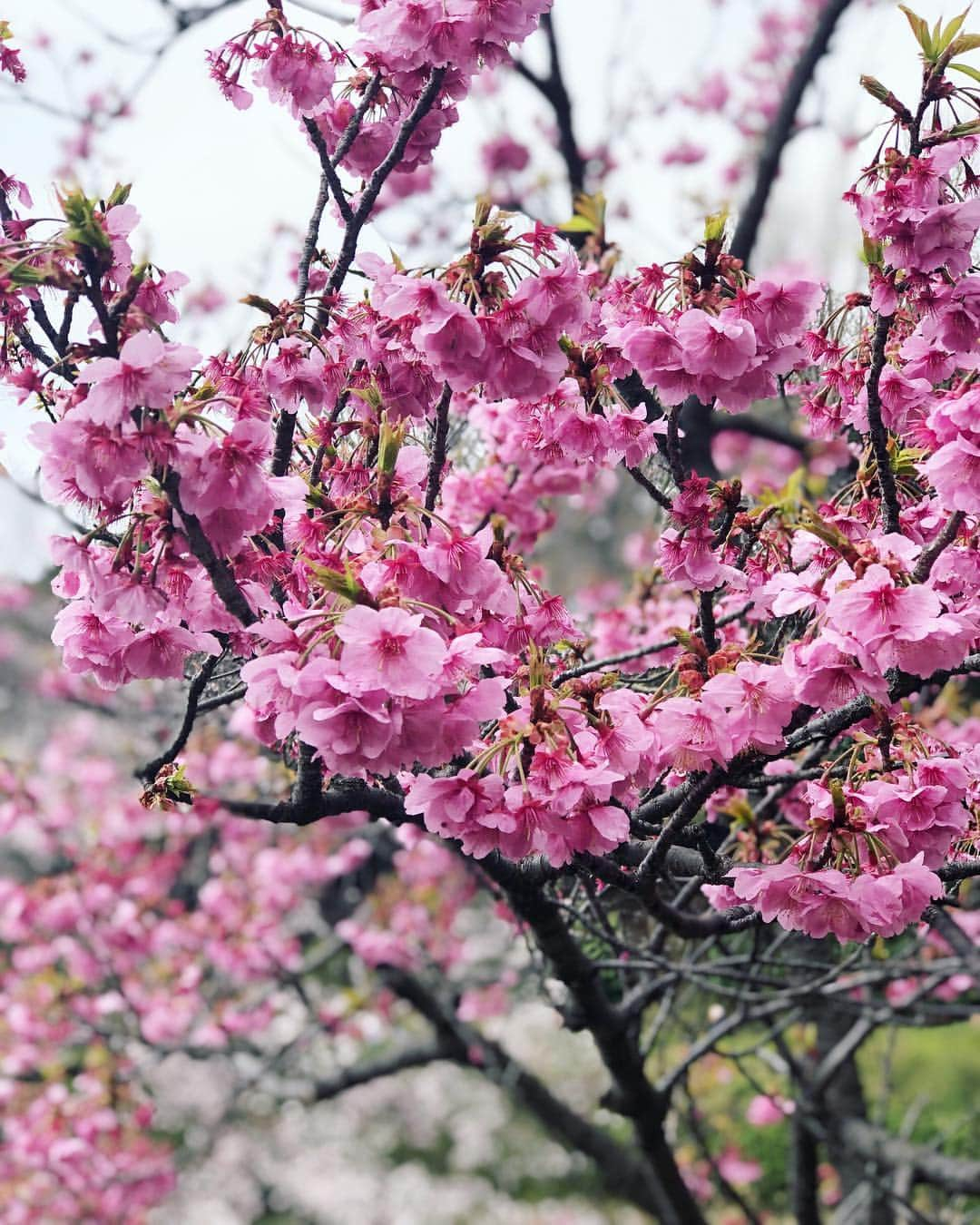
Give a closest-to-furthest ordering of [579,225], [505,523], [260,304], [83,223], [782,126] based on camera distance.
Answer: [83,223] → [260,304] → [505,523] → [579,225] → [782,126]

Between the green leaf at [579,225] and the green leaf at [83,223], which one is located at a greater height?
the green leaf at [579,225]

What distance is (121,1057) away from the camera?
225 inches

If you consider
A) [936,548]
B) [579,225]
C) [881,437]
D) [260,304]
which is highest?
[579,225]

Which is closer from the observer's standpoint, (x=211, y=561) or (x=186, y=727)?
(x=211, y=561)

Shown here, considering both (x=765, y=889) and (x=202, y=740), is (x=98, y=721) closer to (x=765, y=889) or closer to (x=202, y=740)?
(x=202, y=740)

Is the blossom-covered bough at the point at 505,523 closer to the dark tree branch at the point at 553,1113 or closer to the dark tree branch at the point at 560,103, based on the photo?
the dark tree branch at the point at 553,1113

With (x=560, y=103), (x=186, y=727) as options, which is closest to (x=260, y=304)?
(x=186, y=727)

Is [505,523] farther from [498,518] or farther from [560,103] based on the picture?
[560,103]

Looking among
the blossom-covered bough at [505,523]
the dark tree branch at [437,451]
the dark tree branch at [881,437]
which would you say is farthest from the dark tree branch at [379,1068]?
the dark tree branch at [881,437]

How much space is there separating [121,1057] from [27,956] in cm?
172

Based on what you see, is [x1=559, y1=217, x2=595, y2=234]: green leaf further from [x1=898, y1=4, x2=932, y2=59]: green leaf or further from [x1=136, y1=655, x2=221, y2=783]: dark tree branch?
[x1=136, y1=655, x2=221, y2=783]: dark tree branch

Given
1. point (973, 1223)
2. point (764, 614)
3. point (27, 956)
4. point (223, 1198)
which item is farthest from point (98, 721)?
point (764, 614)

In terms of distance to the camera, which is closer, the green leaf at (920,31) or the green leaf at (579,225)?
the green leaf at (920,31)

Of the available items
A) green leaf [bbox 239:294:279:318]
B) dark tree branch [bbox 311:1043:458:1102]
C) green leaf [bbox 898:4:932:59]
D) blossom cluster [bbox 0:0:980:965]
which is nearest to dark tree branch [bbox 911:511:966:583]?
blossom cluster [bbox 0:0:980:965]
